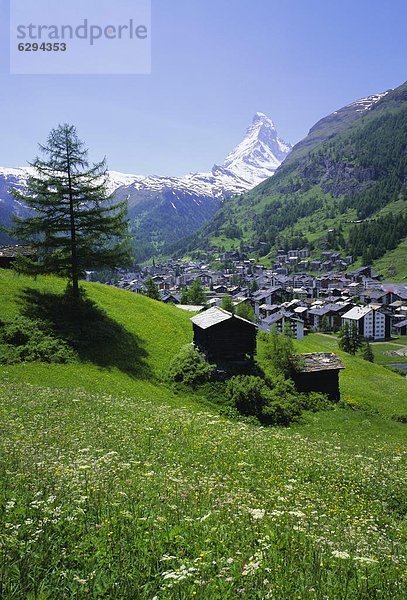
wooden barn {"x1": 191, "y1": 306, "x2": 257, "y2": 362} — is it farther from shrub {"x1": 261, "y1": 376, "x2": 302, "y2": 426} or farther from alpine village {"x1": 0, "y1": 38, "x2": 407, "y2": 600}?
shrub {"x1": 261, "y1": 376, "x2": 302, "y2": 426}

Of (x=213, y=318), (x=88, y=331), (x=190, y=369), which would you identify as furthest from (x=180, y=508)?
(x=88, y=331)

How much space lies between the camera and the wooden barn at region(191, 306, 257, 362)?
115ft

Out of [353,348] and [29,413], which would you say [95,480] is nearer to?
[29,413]

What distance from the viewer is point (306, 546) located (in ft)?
23.6

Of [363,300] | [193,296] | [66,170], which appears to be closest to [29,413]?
[66,170]

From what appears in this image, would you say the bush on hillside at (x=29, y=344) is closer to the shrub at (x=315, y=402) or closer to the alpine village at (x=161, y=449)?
the alpine village at (x=161, y=449)

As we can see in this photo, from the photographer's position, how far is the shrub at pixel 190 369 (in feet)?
107

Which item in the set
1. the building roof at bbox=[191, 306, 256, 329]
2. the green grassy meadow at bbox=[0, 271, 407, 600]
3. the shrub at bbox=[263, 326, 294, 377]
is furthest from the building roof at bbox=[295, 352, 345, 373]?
the green grassy meadow at bbox=[0, 271, 407, 600]

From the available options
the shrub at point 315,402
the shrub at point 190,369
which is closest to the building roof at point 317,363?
the shrub at point 315,402

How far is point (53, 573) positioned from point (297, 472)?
382 inches

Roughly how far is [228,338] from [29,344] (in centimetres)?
1497

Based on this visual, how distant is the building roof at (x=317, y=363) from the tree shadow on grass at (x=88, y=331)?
13199mm

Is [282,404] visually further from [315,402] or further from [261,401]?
[315,402]

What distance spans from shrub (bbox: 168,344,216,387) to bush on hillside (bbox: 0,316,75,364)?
766 centimetres
